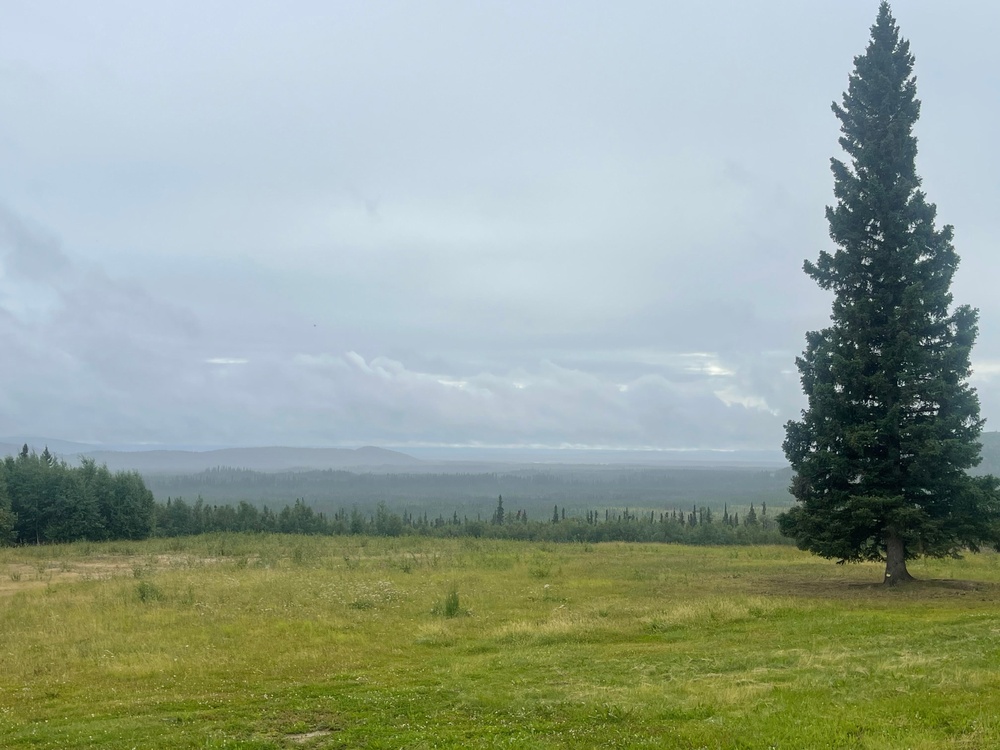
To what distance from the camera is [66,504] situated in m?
77.5

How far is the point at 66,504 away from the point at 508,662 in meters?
76.2

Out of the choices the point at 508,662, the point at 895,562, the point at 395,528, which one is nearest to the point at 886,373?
the point at 895,562

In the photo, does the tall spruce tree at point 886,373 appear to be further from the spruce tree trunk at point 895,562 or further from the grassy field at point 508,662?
the grassy field at point 508,662

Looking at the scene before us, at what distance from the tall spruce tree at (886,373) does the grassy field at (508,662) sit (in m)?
2.27

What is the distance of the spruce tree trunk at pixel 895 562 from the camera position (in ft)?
84.8

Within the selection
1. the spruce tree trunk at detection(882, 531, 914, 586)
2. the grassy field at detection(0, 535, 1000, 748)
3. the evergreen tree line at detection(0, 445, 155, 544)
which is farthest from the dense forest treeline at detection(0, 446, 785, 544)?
the spruce tree trunk at detection(882, 531, 914, 586)

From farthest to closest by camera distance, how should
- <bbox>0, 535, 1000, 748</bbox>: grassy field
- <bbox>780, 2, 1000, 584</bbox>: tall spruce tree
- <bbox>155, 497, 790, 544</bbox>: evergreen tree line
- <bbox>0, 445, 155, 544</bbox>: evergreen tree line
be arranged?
<bbox>155, 497, 790, 544</bbox>: evergreen tree line → <bbox>0, 445, 155, 544</bbox>: evergreen tree line → <bbox>780, 2, 1000, 584</bbox>: tall spruce tree → <bbox>0, 535, 1000, 748</bbox>: grassy field

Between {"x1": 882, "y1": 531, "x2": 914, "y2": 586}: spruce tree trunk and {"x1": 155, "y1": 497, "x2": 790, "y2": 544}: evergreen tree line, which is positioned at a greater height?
{"x1": 882, "y1": 531, "x2": 914, "y2": 586}: spruce tree trunk

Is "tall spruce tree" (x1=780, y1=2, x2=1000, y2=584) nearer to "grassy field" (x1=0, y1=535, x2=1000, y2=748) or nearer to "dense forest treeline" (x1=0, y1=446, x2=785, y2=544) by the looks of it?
"grassy field" (x1=0, y1=535, x2=1000, y2=748)

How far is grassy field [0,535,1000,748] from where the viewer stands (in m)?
10.5

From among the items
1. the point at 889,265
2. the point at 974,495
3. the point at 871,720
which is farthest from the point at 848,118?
the point at 871,720

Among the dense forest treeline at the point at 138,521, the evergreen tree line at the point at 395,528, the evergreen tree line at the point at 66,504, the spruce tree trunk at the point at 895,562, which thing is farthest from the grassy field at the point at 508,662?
the evergreen tree line at the point at 395,528

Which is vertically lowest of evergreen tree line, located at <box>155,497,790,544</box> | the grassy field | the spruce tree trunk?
evergreen tree line, located at <box>155,497,790,544</box>

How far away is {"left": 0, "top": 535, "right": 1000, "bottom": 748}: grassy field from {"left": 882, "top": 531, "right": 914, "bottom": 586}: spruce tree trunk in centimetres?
77
